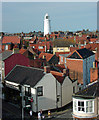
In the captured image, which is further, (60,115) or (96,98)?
(60,115)

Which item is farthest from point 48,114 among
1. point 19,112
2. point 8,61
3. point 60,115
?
point 8,61

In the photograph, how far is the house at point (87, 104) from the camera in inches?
750

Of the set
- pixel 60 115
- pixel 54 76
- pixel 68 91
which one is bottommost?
pixel 60 115

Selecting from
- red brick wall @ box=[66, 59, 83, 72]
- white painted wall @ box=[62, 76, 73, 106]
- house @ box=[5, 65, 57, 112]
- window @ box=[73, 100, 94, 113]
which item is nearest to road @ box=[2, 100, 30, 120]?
house @ box=[5, 65, 57, 112]

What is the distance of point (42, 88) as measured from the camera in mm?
28047

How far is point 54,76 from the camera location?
29.8m

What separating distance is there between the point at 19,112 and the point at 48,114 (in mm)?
3242

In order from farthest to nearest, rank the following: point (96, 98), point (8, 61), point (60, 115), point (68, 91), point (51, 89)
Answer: point (8, 61)
point (68, 91)
point (51, 89)
point (60, 115)
point (96, 98)

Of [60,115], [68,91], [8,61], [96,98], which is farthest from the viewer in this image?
[8,61]

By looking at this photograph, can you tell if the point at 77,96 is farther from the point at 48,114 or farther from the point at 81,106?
the point at 48,114

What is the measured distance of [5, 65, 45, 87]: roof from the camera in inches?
1134

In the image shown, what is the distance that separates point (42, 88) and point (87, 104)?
9.54 meters

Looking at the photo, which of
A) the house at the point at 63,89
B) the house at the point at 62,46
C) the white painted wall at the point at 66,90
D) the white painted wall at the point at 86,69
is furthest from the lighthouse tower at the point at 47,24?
the white painted wall at the point at 66,90

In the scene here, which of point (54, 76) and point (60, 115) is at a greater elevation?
point (54, 76)
